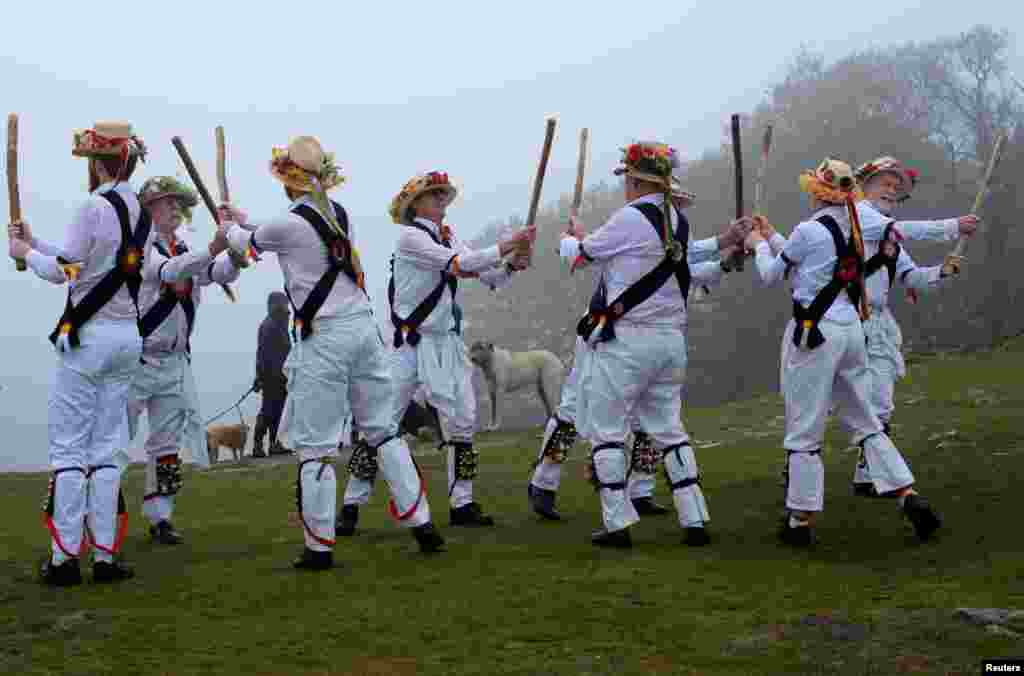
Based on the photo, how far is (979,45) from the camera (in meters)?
38.5

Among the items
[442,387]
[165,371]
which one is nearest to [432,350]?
[442,387]

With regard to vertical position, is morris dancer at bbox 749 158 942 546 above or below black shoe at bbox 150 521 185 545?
above

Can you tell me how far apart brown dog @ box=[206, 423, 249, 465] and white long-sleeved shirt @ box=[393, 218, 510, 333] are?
961 centimetres

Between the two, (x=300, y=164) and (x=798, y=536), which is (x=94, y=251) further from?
(x=798, y=536)

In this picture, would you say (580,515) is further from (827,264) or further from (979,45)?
(979,45)

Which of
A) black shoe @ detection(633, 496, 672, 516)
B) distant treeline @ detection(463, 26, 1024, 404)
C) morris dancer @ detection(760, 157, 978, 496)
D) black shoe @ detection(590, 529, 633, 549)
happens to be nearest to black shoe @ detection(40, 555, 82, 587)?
black shoe @ detection(590, 529, 633, 549)

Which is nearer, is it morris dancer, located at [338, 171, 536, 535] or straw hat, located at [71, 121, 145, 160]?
straw hat, located at [71, 121, 145, 160]

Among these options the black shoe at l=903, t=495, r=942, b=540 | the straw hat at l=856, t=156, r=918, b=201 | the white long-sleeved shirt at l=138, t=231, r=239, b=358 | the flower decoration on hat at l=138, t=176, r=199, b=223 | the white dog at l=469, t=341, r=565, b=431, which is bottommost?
the white dog at l=469, t=341, r=565, b=431

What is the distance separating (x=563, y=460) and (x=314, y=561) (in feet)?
8.14

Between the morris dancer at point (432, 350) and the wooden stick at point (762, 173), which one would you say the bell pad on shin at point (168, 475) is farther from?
the wooden stick at point (762, 173)

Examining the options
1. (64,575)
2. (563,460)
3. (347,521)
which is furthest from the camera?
(563,460)

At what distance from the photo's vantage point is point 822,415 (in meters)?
7.20

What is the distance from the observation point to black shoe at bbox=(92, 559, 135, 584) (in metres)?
6.65

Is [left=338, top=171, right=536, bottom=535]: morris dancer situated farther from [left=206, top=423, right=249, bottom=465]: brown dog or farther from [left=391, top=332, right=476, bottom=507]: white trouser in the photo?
[left=206, top=423, right=249, bottom=465]: brown dog
